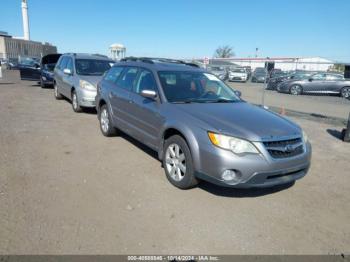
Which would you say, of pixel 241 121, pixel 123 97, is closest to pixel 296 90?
pixel 123 97

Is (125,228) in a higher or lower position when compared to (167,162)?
lower

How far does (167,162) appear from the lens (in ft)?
13.9

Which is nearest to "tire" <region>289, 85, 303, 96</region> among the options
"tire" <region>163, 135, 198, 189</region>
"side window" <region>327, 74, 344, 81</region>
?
"side window" <region>327, 74, 344, 81</region>

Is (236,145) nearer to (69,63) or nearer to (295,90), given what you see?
(69,63)

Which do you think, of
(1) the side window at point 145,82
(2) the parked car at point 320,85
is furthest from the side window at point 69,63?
(2) the parked car at point 320,85

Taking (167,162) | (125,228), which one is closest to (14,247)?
(125,228)

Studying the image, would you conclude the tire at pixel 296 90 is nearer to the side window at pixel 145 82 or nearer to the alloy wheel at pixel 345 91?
the alloy wheel at pixel 345 91

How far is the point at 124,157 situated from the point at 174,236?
2.49 m

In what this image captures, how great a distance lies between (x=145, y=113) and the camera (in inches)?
188

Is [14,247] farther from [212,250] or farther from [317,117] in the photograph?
[317,117]

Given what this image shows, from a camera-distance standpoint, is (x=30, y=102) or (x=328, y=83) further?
(x=328, y=83)

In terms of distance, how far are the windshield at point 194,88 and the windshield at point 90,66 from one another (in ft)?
16.7

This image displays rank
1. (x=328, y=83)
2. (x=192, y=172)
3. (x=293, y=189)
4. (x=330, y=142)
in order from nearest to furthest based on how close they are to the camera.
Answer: (x=192, y=172) → (x=293, y=189) → (x=330, y=142) → (x=328, y=83)

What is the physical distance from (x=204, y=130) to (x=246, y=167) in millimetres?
675
